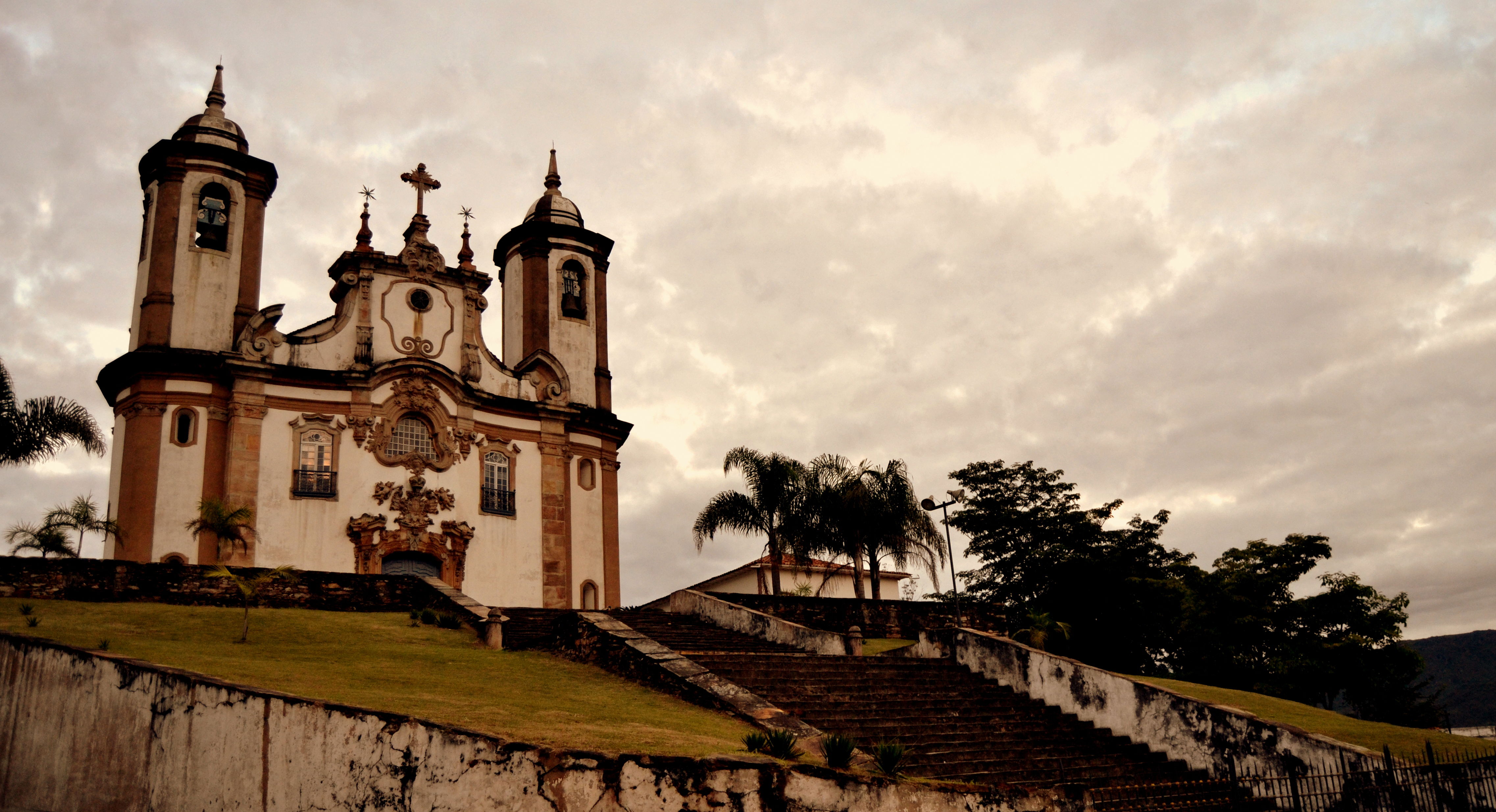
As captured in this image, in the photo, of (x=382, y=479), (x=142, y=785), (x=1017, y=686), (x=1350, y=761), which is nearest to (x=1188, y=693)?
(x=1017, y=686)

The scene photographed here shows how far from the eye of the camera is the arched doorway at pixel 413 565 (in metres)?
26.5

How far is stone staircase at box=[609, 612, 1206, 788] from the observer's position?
13.2 metres

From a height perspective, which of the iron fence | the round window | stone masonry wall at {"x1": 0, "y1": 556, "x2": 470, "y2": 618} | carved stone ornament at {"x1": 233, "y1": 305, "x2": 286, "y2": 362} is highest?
the round window

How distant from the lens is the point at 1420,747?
15.8 metres

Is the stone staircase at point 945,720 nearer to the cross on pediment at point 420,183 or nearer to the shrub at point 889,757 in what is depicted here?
the shrub at point 889,757

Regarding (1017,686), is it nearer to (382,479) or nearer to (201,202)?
(382,479)

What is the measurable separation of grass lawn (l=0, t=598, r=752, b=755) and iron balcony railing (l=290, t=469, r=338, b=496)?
21.1 ft

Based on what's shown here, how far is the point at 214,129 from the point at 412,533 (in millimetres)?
11842

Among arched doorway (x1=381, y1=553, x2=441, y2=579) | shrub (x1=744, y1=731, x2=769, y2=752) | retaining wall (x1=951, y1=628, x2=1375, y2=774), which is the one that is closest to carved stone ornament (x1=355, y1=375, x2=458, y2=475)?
arched doorway (x1=381, y1=553, x2=441, y2=579)

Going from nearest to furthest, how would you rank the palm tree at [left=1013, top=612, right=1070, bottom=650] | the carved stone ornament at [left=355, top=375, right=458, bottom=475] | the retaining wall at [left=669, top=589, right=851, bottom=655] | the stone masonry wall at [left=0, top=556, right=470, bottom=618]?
the stone masonry wall at [left=0, top=556, right=470, bottom=618], the retaining wall at [left=669, top=589, right=851, bottom=655], the palm tree at [left=1013, top=612, right=1070, bottom=650], the carved stone ornament at [left=355, top=375, right=458, bottom=475]

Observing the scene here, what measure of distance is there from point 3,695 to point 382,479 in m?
13.9

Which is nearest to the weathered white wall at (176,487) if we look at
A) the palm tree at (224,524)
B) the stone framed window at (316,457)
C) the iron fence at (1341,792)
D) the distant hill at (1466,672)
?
the palm tree at (224,524)

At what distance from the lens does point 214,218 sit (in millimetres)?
27922

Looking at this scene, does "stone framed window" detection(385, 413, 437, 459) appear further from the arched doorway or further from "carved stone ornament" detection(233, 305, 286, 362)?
"carved stone ornament" detection(233, 305, 286, 362)
